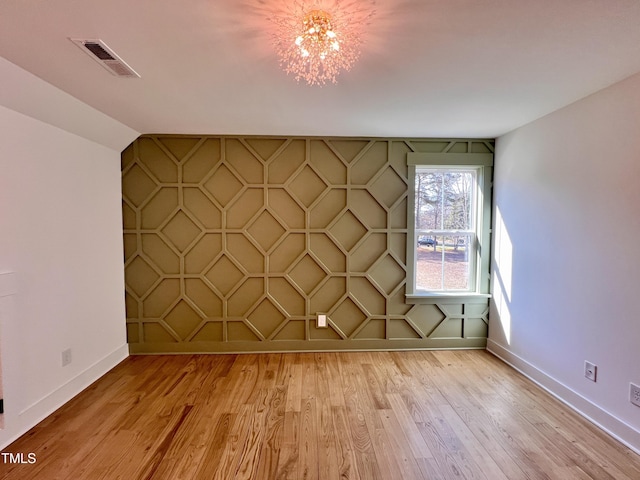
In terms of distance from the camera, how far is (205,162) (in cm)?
322

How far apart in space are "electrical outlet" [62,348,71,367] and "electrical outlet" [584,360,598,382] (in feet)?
13.0

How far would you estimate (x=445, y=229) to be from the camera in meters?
3.42

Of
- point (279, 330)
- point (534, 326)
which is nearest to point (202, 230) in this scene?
point (279, 330)

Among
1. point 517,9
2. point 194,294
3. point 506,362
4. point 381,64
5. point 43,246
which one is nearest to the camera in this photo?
point 517,9

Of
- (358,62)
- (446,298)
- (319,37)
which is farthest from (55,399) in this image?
(446,298)

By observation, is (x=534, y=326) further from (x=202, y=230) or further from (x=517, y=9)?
(x=202, y=230)

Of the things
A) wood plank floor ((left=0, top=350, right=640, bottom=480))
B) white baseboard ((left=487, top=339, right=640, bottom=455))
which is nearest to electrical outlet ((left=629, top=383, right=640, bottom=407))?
white baseboard ((left=487, top=339, right=640, bottom=455))

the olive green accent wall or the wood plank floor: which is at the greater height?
the olive green accent wall

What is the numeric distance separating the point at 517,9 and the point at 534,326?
2508mm

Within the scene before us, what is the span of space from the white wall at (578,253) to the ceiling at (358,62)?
0.26 m

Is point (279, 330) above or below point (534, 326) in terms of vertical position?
below

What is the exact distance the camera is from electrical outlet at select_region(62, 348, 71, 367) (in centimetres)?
236

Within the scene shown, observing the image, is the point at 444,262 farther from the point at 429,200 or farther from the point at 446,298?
the point at 429,200

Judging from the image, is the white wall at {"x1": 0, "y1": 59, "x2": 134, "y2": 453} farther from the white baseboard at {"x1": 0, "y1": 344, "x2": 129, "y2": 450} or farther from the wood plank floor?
the wood plank floor
